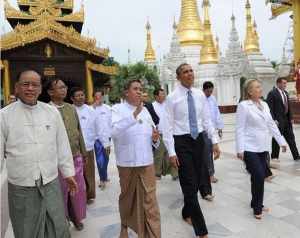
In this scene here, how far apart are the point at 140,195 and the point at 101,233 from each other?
0.93 m

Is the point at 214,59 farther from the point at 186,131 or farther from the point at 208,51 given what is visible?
the point at 186,131

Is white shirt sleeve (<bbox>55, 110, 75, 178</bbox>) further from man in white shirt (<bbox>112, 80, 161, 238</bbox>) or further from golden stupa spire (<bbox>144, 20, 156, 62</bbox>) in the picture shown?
golden stupa spire (<bbox>144, 20, 156, 62</bbox>)

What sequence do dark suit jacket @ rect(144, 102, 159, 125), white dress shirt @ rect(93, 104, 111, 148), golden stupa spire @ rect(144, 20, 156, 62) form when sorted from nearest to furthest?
1. white dress shirt @ rect(93, 104, 111, 148)
2. dark suit jacket @ rect(144, 102, 159, 125)
3. golden stupa spire @ rect(144, 20, 156, 62)

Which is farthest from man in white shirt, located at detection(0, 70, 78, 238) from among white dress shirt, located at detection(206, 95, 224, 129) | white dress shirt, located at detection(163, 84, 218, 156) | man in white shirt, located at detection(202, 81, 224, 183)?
white dress shirt, located at detection(206, 95, 224, 129)

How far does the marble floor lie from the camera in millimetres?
4109

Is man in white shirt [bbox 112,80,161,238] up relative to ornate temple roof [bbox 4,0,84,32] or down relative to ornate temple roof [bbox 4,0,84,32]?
down

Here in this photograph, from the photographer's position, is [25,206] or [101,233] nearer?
[25,206]

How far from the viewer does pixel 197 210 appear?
12.6ft

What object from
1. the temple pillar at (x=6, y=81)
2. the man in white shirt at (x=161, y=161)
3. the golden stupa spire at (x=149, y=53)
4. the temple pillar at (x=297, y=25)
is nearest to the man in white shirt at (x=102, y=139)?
the man in white shirt at (x=161, y=161)

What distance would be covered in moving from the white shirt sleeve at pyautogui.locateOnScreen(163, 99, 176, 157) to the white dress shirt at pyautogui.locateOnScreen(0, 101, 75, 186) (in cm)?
140

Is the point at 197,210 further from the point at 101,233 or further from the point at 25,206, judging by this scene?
the point at 25,206

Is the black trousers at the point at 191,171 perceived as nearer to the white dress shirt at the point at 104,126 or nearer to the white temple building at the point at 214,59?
the white dress shirt at the point at 104,126

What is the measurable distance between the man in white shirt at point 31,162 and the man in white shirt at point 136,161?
89 centimetres

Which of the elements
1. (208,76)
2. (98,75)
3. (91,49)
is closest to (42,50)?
(91,49)
